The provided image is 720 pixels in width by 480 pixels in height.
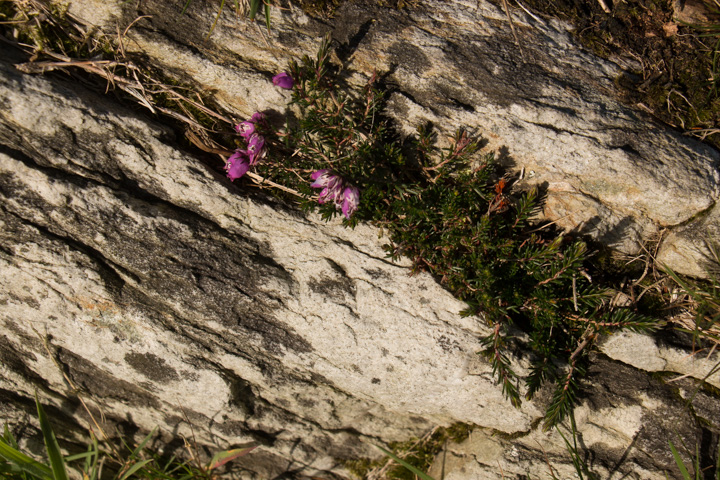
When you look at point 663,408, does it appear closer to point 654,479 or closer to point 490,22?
point 654,479

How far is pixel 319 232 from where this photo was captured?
406cm

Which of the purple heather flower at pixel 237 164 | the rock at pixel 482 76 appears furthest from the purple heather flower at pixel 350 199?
the purple heather flower at pixel 237 164

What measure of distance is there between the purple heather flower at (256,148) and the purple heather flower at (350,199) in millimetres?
851

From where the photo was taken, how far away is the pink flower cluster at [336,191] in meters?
3.63

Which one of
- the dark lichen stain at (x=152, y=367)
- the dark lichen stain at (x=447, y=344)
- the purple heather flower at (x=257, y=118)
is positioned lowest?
the dark lichen stain at (x=152, y=367)

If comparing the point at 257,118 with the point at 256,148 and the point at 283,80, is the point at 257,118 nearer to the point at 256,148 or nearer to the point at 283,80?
the point at 256,148

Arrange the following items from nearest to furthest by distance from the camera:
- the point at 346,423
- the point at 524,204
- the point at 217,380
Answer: the point at 524,204 → the point at 217,380 → the point at 346,423

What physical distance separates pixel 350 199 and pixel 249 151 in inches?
39.7

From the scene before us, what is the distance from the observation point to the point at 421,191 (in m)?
3.88

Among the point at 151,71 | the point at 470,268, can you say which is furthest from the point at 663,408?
the point at 151,71

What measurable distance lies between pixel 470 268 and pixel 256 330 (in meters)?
1.95

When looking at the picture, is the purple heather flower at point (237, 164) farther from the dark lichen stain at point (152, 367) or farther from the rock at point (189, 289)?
the dark lichen stain at point (152, 367)

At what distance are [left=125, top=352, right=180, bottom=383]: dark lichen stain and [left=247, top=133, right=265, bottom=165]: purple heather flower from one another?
1936 mm

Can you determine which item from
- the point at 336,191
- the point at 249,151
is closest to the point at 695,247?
the point at 336,191
